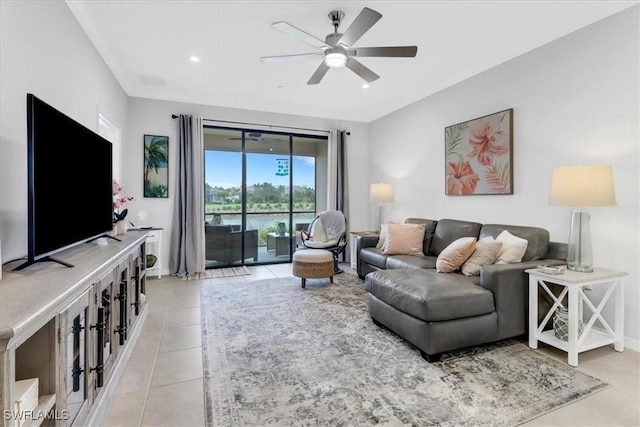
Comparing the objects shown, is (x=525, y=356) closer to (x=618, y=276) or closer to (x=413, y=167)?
(x=618, y=276)

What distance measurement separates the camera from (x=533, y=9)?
8.82 ft

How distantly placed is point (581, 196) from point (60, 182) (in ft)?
11.6

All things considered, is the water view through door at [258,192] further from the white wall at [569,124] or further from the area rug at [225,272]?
the white wall at [569,124]

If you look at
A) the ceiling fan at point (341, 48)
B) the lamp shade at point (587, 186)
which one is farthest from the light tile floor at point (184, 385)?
the ceiling fan at point (341, 48)

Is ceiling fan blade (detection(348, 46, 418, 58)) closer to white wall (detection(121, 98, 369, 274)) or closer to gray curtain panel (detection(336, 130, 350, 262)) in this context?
white wall (detection(121, 98, 369, 274))

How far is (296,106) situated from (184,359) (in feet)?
14.4

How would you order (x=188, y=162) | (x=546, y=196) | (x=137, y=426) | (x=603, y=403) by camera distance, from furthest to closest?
(x=188, y=162) < (x=546, y=196) < (x=603, y=403) < (x=137, y=426)

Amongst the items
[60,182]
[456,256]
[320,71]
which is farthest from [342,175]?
[60,182]

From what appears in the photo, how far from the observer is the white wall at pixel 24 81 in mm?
1742

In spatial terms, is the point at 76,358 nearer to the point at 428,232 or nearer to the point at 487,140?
the point at 428,232

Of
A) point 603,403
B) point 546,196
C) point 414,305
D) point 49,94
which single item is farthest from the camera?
point 546,196

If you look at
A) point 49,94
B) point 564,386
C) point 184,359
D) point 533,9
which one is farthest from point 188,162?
A: point 564,386

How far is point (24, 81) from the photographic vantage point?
6.25 ft

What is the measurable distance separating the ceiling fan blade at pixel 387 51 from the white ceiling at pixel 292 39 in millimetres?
345
